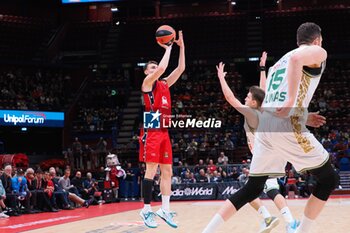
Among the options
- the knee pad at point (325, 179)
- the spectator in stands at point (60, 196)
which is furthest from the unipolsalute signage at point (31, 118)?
the knee pad at point (325, 179)

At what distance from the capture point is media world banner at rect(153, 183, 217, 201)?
18781 millimetres

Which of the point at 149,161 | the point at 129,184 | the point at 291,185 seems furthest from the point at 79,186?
the point at 149,161

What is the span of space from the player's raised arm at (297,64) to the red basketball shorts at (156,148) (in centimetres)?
272

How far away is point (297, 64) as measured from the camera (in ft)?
14.0

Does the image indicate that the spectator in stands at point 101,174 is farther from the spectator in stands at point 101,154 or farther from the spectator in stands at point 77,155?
the spectator in stands at point 77,155

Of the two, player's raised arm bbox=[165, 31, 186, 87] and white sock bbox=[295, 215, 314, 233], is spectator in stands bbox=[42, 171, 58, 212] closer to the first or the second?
player's raised arm bbox=[165, 31, 186, 87]

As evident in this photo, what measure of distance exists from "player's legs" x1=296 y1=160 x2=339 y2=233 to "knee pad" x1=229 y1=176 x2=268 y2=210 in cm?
49

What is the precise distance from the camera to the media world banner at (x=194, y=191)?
18.8 metres

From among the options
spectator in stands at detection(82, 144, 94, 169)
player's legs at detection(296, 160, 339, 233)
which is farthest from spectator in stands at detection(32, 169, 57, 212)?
player's legs at detection(296, 160, 339, 233)

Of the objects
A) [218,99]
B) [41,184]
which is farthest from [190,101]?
[41,184]

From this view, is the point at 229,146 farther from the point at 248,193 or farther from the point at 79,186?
the point at 248,193

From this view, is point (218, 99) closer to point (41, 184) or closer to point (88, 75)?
point (88, 75)

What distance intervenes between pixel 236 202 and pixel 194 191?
1436cm

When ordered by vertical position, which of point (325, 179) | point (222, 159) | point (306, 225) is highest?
point (325, 179)
